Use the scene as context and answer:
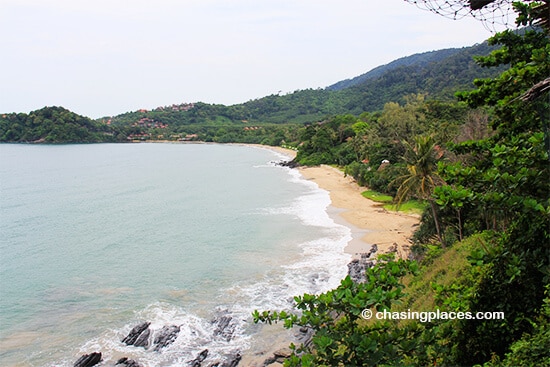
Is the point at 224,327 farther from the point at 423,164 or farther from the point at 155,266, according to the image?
the point at 423,164

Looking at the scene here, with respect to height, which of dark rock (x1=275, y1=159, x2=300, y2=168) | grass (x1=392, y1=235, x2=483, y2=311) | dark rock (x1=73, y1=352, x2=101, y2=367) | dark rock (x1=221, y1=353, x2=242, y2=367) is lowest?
dark rock (x1=221, y1=353, x2=242, y2=367)

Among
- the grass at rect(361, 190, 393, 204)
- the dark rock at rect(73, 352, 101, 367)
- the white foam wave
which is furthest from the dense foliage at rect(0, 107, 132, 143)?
the dark rock at rect(73, 352, 101, 367)

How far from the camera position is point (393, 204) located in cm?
3803

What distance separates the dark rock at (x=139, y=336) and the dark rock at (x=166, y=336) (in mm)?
398

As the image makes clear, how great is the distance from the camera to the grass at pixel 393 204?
3606 cm

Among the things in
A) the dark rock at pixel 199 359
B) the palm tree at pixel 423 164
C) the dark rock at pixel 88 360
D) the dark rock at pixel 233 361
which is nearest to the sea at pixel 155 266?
the dark rock at pixel 199 359

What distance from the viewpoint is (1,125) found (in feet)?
516

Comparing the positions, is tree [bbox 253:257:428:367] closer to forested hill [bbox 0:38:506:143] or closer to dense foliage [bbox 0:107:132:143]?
forested hill [bbox 0:38:506:143]

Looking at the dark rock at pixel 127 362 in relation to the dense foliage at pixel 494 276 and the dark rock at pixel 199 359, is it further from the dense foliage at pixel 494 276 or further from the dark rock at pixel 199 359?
the dense foliage at pixel 494 276

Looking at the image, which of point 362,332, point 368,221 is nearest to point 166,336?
point 362,332

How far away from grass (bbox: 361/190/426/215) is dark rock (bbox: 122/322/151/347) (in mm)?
22421

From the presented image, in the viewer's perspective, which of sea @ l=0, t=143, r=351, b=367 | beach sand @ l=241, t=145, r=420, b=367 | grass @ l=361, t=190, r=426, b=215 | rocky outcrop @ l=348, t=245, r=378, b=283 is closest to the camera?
beach sand @ l=241, t=145, r=420, b=367

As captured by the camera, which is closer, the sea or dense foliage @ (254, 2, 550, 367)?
dense foliage @ (254, 2, 550, 367)

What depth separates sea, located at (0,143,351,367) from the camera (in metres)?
17.5
